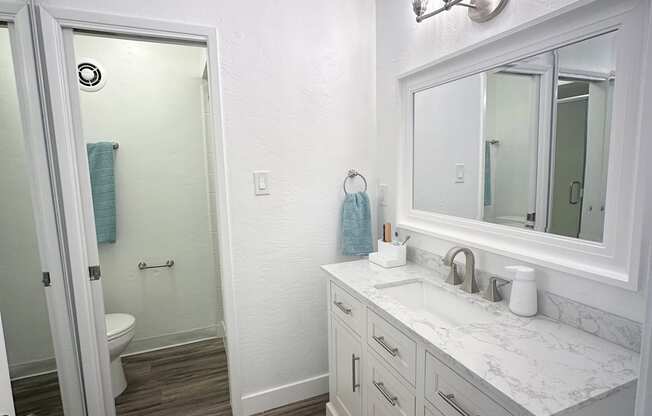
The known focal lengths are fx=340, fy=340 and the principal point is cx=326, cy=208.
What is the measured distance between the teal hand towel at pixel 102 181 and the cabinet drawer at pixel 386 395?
7.09 ft

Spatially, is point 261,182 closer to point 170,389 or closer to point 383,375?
point 383,375

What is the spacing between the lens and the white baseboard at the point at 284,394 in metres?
1.97

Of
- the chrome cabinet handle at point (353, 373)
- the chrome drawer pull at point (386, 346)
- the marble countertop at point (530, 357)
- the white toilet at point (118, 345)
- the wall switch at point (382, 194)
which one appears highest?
the wall switch at point (382, 194)

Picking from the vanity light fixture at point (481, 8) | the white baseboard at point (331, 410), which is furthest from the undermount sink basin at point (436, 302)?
the vanity light fixture at point (481, 8)

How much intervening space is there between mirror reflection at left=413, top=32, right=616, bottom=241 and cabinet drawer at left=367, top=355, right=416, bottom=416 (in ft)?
2.54

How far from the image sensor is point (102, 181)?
2447 millimetres

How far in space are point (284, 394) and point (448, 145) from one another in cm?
172

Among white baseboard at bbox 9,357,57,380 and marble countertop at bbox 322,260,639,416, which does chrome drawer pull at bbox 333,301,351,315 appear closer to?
marble countertop at bbox 322,260,639,416

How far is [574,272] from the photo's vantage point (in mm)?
1102

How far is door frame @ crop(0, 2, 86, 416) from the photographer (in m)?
1.45

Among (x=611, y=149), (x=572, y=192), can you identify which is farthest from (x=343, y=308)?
(x=611, y=149)

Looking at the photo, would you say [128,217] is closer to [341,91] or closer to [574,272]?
[341,91]

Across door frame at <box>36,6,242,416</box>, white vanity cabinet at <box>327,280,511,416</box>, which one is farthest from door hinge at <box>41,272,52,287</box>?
white vanity cabinet at <box>327,280,511,416</box>

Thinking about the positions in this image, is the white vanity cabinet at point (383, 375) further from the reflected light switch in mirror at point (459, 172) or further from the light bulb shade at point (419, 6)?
the light bulb shade at point (419, 6)
